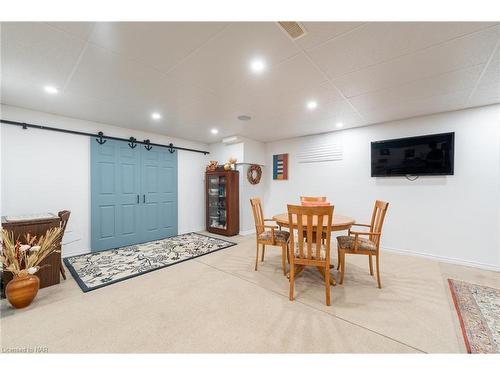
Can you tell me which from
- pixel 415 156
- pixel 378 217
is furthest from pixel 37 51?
pixel 415 156

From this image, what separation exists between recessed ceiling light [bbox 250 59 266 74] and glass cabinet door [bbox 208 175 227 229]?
3100 mm

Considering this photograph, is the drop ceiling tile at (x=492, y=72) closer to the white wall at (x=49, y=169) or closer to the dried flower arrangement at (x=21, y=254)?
the dried flower arrangement at (x=21, y=254)

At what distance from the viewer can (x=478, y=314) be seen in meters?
1.88

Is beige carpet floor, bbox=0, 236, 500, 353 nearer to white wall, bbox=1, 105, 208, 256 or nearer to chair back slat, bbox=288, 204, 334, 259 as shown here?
chair back slat, bbox=288, 204, 334, 259

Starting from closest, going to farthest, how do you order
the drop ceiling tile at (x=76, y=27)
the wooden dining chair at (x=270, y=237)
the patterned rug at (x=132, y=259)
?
the drop ceiling tile at (x=76, y=27), the patterned rug at (x=132, y=259), the wooden dining chair at (x=270, y=237)

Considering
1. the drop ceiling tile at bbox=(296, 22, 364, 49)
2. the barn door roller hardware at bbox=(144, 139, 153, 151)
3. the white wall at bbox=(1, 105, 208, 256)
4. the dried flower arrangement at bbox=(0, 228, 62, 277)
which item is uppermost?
the drop ceiling tile at bbox=(296, 22, 364, 49)

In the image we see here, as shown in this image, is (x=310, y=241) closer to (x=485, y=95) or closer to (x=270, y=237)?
(x=270, y=237)

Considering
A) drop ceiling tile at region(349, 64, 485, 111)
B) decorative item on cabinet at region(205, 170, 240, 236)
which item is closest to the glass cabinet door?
decorative item on cabinet at region(205, 170, 240, 236)

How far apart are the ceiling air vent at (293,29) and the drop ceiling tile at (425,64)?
90 centimetres

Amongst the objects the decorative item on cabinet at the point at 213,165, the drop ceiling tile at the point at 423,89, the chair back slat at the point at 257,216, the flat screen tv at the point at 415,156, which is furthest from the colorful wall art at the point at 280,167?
the drop ceiling tile at the point at 423,89

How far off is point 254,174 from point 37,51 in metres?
4.04

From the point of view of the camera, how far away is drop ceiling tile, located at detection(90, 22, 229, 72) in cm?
145

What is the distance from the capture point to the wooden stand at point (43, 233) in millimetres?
2305
